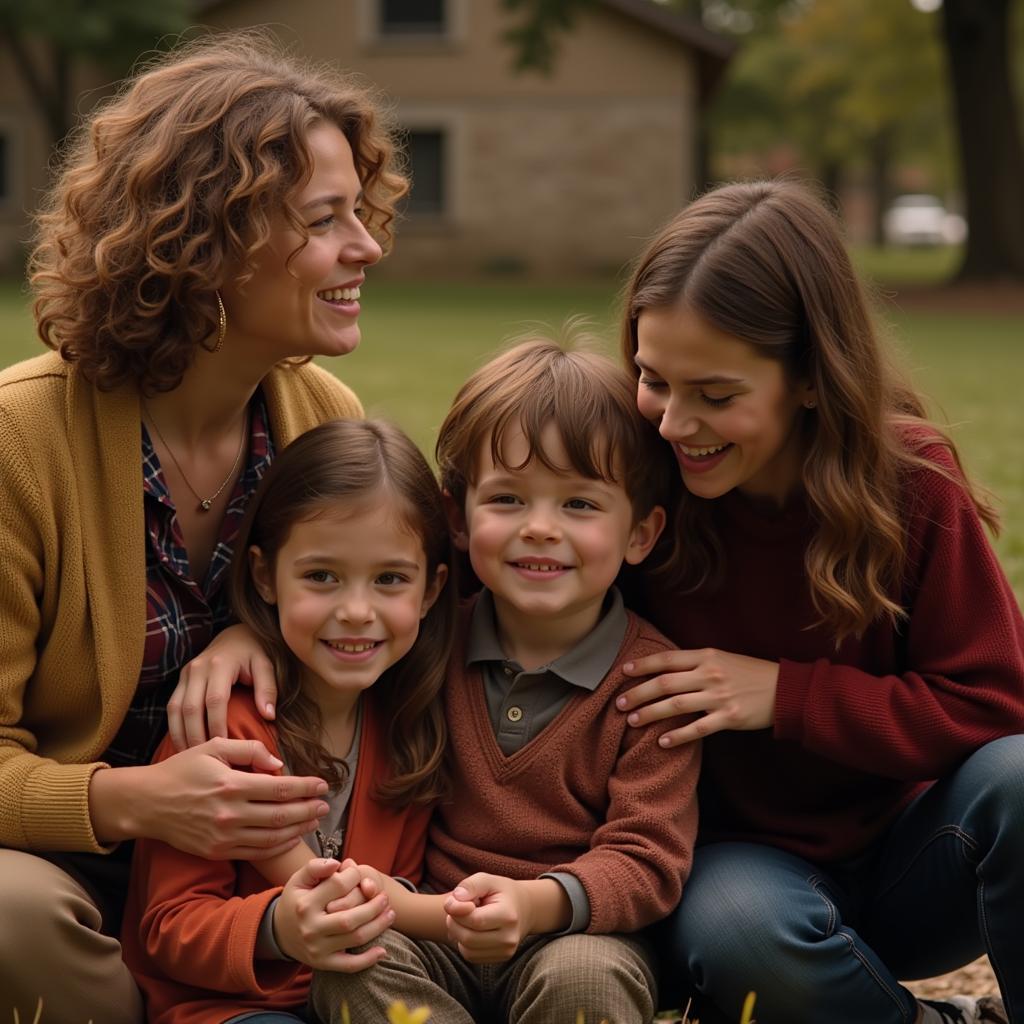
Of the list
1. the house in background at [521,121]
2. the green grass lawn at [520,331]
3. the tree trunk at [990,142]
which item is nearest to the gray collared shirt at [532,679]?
the green grass lawn at [520,331]

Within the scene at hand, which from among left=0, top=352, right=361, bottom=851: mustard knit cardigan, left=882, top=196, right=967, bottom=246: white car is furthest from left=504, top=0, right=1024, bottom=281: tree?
left=882, top=196, right=967, bottom=246: white car

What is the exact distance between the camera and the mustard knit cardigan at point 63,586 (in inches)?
113

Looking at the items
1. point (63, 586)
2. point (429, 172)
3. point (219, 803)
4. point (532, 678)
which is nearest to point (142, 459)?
point (63, 586)

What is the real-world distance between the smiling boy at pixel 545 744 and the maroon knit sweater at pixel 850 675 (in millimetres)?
187

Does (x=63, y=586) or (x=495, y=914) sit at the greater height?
(x=63, y=586)

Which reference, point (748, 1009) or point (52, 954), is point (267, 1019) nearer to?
point (52, 954)

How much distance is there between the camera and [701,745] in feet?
9.90

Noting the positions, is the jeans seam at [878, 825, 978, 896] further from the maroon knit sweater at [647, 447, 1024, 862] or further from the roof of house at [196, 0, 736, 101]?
the roof of house at [196, 0, 736, 101]

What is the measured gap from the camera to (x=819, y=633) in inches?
121

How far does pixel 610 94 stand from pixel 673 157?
66.0 inches

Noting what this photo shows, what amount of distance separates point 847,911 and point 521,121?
2906cm

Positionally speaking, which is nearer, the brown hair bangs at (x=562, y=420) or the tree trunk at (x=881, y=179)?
the brown hair bangs at (x=562, y=420)

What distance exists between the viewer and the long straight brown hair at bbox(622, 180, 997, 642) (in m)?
2.89

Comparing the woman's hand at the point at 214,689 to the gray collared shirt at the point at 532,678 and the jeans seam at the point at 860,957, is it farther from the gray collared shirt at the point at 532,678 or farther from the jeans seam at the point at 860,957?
the jeans seam at the point at 860,957
